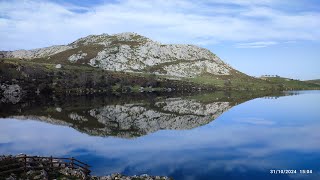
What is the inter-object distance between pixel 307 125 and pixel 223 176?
51.0m

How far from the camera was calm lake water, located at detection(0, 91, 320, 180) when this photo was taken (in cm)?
4878

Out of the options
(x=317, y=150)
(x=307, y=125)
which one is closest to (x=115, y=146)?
(x=317, y=150)

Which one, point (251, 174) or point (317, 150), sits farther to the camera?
point (317, 150)

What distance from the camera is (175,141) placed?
232 ft

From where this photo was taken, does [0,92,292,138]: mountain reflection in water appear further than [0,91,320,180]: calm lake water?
Yes

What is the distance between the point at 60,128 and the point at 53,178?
52.0 m

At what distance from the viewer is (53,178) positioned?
39.9 m

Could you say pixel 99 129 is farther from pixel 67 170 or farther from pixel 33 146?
pixel 67 170

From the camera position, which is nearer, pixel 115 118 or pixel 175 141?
pixel 175 141

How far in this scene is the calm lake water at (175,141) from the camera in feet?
160

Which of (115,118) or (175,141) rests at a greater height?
(115,118)

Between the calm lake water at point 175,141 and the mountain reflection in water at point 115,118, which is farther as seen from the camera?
the mountain reflection in water at point 115,118

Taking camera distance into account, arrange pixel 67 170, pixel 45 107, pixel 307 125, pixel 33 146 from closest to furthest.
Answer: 1. pixel 67 170
2. pixel 33 146
3. pixel 307 125
4. pixel 45 107

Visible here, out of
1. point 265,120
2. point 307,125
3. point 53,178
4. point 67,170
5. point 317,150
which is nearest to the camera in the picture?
point 53,178
